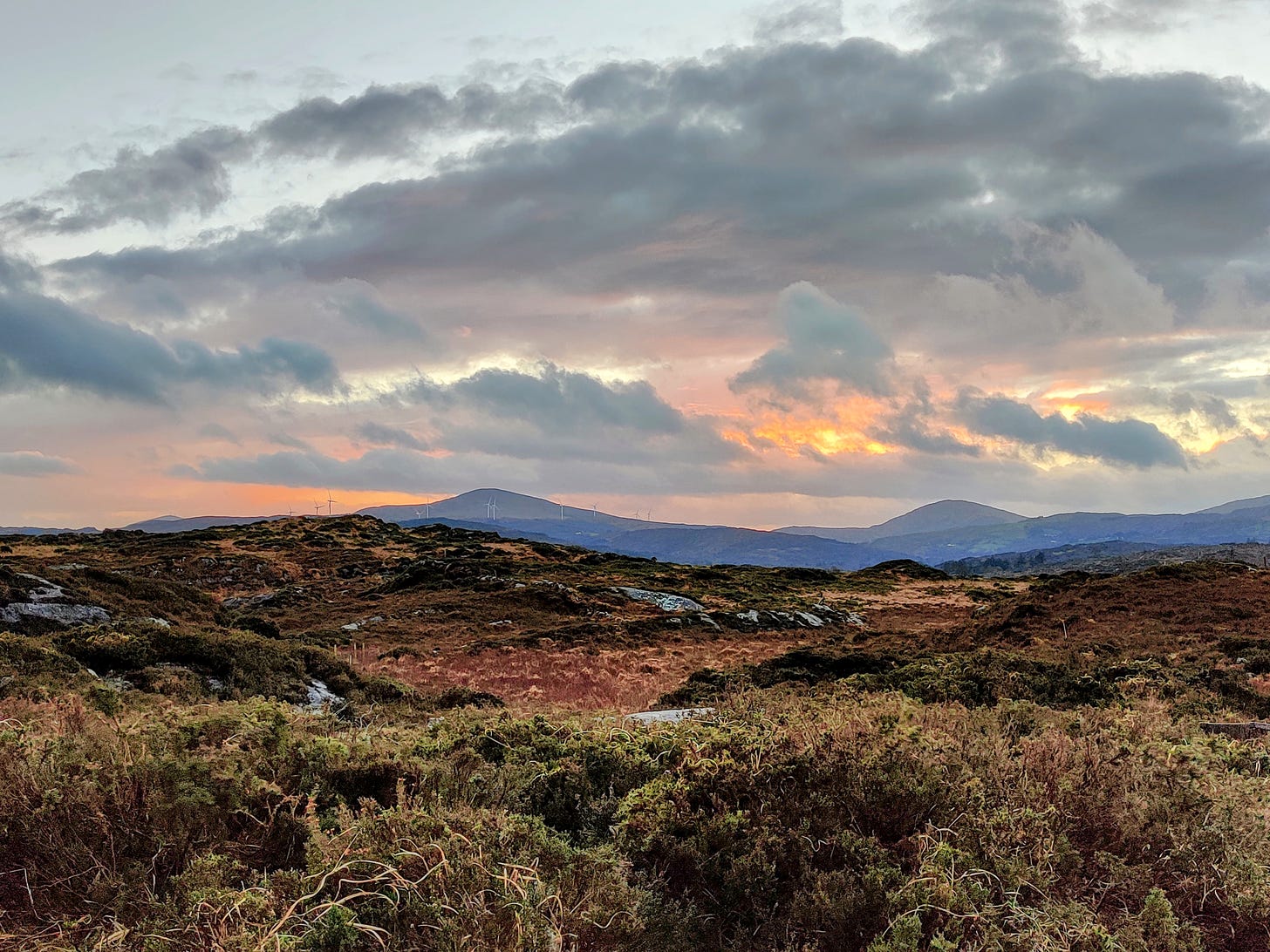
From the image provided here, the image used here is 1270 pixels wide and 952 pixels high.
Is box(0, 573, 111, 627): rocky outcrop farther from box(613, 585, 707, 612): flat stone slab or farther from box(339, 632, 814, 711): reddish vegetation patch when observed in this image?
box(613, 585, 707, 612): flat stone slab

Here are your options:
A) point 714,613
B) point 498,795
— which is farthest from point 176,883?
point 714,613

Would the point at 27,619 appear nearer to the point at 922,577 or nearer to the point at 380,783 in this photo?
the point at 380,783

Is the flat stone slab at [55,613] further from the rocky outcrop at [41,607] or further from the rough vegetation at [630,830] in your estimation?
the rough vegetation at [630,830]

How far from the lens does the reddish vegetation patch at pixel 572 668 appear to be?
2483 cm

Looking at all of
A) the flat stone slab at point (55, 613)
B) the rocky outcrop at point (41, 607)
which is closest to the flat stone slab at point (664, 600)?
the flat stone slab at point (55, 613)

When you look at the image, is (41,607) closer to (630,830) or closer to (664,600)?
(630,830)

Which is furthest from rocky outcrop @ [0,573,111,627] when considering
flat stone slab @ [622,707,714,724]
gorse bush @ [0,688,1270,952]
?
gorse bush @ [0,688,1270,952]

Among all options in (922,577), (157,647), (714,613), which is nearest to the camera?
(157,647)

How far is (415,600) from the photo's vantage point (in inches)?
1937

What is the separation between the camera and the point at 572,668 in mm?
31125

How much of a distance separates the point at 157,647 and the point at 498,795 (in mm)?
12881

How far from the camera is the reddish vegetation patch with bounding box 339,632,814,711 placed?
24828 mm

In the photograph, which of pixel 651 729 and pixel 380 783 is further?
pixel 651 729

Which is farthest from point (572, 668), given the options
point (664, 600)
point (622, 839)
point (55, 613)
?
point (622, 839)
